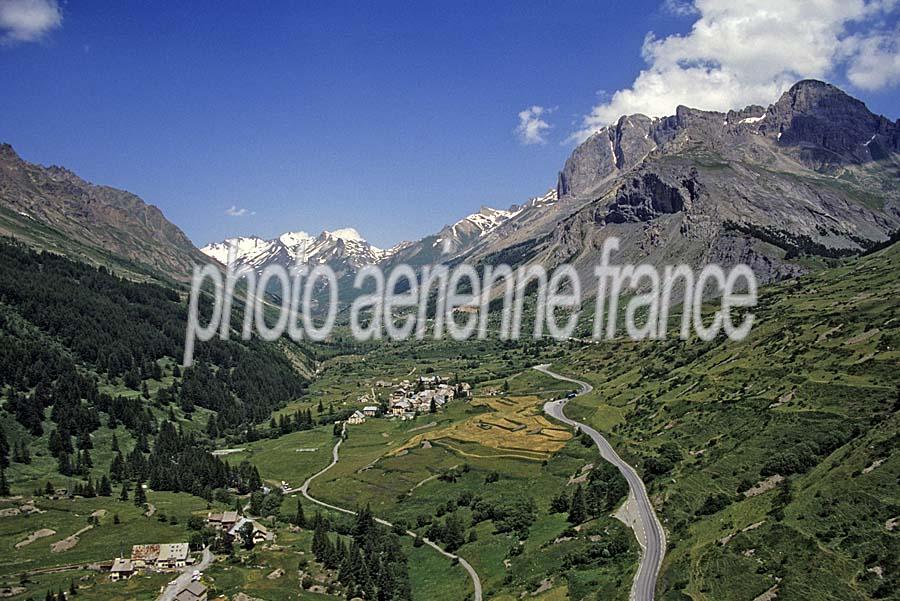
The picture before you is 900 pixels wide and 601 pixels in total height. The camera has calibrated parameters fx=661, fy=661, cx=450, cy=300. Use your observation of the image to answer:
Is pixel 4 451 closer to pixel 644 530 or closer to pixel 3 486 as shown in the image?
pixel 3 486

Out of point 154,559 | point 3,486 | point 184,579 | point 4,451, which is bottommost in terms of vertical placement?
point 184,579

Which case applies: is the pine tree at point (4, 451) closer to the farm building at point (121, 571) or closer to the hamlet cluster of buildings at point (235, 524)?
the hamlet cluster of buildings at point (235, 524)

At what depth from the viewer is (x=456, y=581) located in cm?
8000

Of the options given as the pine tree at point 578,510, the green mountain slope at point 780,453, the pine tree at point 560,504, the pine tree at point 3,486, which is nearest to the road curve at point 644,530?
the green mountain slope at point 780,453

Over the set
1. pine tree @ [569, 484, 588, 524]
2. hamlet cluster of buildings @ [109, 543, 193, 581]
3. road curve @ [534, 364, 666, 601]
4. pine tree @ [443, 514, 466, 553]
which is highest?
road curve @ [534, 364, 666, 601]

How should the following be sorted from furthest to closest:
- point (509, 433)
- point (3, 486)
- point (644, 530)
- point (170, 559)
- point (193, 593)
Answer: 1. point (509, 433)
2. point (3, 486)
3. point (170, 559)
4. point (644, 530)
5. point (193, 593)

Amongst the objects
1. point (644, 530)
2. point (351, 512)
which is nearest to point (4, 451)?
point (351, 512)

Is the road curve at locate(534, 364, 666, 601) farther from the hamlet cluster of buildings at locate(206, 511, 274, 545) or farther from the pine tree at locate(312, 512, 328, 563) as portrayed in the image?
the hamlet cluster of buildings at locate(206, 511, 274, 545)

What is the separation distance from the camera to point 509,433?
141 m

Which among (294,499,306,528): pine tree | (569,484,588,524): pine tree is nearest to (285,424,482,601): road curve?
(294,499,306,528): pine tree

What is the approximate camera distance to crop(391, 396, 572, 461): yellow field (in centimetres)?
12688

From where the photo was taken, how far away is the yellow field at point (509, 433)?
127m

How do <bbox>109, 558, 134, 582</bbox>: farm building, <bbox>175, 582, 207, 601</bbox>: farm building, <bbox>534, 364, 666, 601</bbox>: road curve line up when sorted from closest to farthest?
<bbox>534, 364, 666, 601</bbox>: road curve
<bbox>175, 582, 207, 601</bbox>: farm building
<bbox>109, 558, 134, 582</bbox>: farm building

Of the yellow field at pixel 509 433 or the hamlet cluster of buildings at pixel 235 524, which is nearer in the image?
the hamlet cluster of buildings at pixel 235 524
